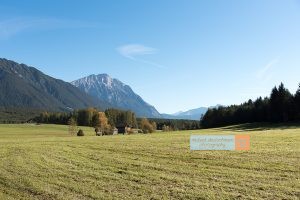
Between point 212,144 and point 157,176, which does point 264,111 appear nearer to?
point 212,144

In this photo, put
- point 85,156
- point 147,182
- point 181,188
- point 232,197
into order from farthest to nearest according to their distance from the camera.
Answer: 1. point 85,156
2. point 147,182
3. point 181,188
4. point 232,197

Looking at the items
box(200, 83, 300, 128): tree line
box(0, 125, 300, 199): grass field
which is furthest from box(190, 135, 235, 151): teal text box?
box(200, 83, 300, 128): tree line

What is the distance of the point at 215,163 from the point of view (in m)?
26.9

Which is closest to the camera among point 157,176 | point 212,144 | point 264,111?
point 157,176

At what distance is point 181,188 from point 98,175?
6.11 m

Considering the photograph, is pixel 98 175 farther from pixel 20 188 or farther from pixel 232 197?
pixel 232 197

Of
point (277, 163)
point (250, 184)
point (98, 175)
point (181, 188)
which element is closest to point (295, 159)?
point (277, 163)

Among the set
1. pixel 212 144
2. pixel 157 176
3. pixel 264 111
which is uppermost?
pixel 264 111

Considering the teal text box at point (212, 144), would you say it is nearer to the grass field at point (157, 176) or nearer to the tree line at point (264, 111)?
the grass field at point (157, 176)

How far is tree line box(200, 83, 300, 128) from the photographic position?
103569mm

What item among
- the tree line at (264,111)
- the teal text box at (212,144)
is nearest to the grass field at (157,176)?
the teal text box at (212,144)

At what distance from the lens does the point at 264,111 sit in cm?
11319

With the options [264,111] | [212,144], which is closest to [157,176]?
[212,144]

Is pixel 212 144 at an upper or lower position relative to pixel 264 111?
lower
